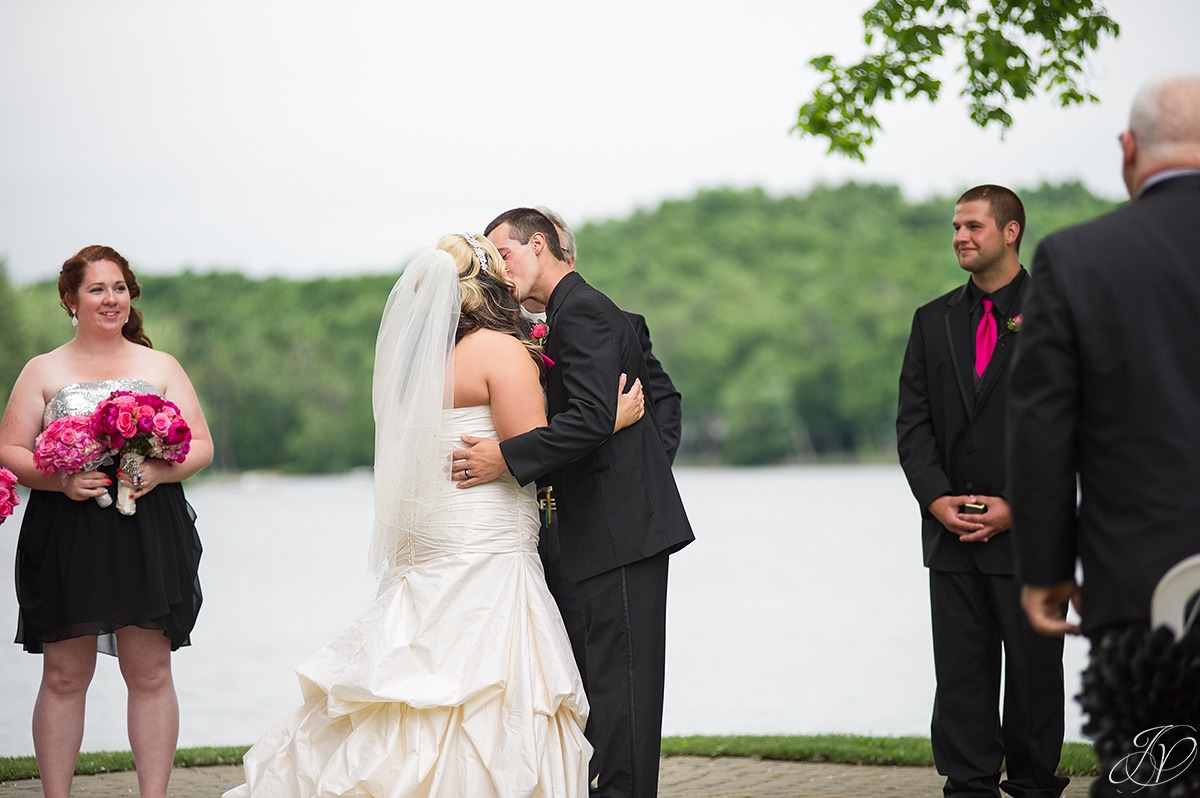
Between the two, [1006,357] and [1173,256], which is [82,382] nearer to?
[1006,357]

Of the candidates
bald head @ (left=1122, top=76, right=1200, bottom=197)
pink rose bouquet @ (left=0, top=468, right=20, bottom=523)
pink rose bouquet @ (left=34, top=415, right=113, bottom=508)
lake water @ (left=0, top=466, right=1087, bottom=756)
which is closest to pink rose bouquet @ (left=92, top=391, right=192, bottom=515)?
pink rose bouquet @ (left=34, top=415, right=113, bottom=508)

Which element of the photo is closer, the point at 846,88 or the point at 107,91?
the point at 846,88

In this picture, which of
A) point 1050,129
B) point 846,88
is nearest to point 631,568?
point 846,88

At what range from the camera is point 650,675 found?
4.70 metres

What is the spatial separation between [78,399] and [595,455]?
6.84 feet

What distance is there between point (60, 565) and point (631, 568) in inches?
88.6

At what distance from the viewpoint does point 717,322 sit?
249ft

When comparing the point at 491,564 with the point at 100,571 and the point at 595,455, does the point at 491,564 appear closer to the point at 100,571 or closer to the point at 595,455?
the point at 595,455

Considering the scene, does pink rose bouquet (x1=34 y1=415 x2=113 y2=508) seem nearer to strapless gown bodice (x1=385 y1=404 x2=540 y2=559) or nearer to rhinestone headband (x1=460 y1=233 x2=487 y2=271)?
strapless gown bodice (x1=385 y1=404 x2=540 y2=559)

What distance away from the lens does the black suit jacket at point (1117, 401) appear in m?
2.86

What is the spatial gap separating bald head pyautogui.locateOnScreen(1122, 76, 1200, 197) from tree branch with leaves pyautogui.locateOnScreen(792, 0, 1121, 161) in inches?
177

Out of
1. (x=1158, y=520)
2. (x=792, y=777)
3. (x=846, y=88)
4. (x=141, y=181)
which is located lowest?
(x=792, y=777)

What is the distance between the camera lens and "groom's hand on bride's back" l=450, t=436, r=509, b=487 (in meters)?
4.68

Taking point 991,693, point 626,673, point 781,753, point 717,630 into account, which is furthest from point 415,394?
point 717,630
